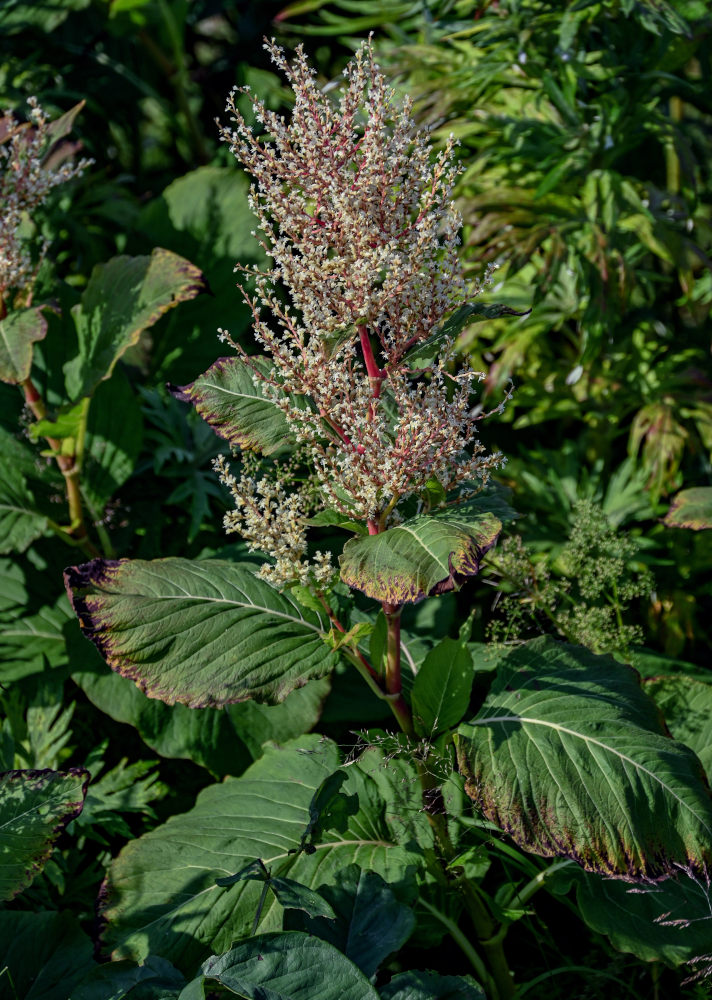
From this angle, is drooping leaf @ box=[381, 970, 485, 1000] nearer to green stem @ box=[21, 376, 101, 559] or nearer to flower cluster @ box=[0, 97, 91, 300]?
green stem @ box=[21, 376, 101, 559]

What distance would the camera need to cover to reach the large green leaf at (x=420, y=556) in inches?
49.9

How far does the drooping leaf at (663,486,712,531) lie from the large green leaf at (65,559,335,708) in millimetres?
925

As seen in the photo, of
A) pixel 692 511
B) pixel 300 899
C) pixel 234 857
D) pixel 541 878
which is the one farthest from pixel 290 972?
pixel 692 511

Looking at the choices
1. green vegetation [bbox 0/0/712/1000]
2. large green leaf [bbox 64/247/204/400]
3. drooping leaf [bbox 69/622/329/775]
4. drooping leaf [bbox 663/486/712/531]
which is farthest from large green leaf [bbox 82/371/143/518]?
drooping leaf [bbox 663/486/712/531]

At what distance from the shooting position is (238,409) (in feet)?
5.42

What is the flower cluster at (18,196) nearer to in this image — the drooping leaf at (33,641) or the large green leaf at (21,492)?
the large green leaf at (21,492)

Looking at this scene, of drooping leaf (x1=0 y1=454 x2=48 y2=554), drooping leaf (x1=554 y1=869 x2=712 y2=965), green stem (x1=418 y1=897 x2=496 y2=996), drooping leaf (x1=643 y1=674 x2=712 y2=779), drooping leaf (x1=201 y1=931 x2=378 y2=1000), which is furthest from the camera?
drooping leaf (x1=0 y1=454 x2=48 y2=554)

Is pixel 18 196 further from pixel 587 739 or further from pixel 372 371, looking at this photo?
pixel 587 739

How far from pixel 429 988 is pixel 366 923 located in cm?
13

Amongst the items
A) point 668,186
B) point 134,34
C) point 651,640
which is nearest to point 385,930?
point 651,640

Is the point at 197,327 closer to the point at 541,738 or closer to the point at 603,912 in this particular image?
the point at 541,738

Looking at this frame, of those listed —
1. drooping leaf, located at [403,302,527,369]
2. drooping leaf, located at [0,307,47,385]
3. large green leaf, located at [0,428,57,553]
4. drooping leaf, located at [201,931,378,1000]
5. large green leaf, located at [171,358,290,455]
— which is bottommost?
drooping leaf, located at [201,931,378,1000]

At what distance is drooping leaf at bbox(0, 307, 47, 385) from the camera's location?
1971 millimetres

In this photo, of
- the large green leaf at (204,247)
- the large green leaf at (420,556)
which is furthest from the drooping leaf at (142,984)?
the large green leaf at (204,247)
